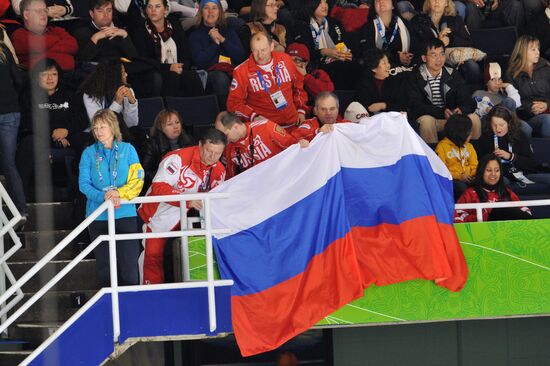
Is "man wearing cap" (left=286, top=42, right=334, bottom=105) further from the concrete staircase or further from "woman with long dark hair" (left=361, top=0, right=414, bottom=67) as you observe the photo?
the concrete staircase

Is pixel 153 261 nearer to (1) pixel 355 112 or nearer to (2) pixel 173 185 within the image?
(2) pixel 173 185

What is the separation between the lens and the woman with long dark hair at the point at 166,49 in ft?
45.1

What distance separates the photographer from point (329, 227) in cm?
1096

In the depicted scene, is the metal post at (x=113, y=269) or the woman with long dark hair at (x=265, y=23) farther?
the woman with long dark hair at (x=265, y=23)

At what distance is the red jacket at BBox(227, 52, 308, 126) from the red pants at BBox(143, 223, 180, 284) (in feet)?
5.35

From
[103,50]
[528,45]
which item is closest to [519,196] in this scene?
[528,45]

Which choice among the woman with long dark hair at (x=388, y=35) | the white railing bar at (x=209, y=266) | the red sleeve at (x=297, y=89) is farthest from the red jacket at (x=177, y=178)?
the woman with long dark hair at (x=388, y=35)

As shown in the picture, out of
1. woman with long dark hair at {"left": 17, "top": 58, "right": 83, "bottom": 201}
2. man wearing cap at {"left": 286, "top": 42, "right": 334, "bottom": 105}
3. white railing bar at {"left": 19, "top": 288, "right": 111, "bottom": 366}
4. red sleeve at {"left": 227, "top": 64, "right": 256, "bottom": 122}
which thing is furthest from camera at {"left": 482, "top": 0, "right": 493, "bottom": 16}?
white railing bar at {"left": 19, "top": 288, "right": 111, "bottom": 366}

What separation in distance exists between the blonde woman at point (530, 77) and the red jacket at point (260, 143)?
140 inches

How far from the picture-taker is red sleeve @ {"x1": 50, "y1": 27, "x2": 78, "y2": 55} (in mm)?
13399

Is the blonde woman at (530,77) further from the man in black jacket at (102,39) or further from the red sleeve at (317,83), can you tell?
the man in black jacket at (102,39)

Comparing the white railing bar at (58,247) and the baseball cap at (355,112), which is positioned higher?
the baseball cap at (355,112)

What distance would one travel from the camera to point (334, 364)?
42.3 feet

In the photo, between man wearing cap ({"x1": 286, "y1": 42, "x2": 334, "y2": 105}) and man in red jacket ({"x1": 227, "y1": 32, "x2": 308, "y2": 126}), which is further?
man wearing cap ({"x1": 286, "y1": 42, "x2": 334, "y2": 105})
